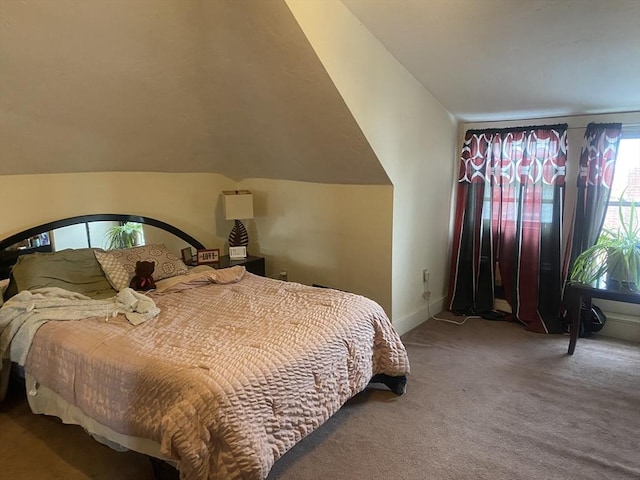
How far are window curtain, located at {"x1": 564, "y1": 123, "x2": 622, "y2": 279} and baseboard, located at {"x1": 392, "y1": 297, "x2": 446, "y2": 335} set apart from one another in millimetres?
1178

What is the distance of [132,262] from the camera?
3180 mm

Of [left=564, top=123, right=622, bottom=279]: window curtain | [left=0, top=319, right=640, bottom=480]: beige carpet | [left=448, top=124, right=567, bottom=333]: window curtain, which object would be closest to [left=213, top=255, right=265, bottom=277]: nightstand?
[left=0, top=319, right=640, bottom=480]: beige carpet

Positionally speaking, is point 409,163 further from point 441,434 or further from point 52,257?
point 52,257

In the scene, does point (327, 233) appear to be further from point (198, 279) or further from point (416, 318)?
point (198, 279)

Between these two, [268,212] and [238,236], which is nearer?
[238,236]

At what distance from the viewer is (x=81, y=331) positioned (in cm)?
226

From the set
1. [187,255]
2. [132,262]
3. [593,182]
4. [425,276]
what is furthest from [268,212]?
[593,182]

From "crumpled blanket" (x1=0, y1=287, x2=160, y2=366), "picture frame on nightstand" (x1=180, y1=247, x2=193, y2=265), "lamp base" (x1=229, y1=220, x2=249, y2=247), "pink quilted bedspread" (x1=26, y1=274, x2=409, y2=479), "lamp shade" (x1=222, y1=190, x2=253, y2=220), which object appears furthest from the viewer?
"lamp base" (x1=229, y1=220, x2=249, y2=247)

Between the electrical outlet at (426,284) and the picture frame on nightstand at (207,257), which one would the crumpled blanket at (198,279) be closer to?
the picture frame on nightstand at (207,257)

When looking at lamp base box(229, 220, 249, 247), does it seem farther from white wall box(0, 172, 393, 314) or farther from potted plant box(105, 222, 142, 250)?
potted plant box(105, 222, 142, 250)

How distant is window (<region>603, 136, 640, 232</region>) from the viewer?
3.35 m

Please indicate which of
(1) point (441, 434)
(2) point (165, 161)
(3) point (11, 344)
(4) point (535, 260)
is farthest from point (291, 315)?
(4) point (535, 260)

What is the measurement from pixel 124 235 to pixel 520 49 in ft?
10.1

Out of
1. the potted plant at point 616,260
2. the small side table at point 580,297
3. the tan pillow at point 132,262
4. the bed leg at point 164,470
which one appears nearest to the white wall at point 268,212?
the tan pillow at point 132,262
